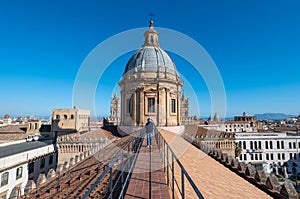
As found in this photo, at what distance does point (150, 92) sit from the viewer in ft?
77.3

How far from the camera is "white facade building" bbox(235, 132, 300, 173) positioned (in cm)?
3888

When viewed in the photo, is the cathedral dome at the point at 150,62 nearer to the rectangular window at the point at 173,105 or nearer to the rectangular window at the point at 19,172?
the rectangular window at the point at 173,105

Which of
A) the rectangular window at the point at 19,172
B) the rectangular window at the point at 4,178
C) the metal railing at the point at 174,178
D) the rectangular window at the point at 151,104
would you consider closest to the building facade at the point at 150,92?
the rectangular window at the point at 151,104

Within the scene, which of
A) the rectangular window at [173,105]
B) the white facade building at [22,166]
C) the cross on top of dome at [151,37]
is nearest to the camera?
the white facade building at [22,166]

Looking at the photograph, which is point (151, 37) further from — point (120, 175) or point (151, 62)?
point (120, 175)

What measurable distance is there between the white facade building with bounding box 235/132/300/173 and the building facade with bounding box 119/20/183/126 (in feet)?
81.2

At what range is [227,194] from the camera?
214 inches

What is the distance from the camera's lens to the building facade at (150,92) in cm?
2333

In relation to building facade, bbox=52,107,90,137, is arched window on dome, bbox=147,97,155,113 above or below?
above

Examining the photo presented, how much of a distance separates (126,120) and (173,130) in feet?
22.5

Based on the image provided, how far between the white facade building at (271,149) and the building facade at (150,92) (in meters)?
24.8

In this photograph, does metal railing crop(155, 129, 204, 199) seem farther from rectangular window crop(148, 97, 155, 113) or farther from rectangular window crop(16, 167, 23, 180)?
rectangular window crop(16, 167, 23, 180)

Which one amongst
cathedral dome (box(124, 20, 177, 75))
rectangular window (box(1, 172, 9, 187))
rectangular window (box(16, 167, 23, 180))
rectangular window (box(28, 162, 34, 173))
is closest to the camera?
A: rectangular window (box(1, 172, 9, 187))

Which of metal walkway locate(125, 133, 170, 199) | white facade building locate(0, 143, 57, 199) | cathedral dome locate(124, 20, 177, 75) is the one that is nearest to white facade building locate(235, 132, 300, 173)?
cathedral dome locate(124, 20, 177, 75)
